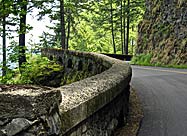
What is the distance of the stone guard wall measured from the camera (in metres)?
2.48

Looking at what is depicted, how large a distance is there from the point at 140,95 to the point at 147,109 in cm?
219

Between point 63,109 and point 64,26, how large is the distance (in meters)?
25.3

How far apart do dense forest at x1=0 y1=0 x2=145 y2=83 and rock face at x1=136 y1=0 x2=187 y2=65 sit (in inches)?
212

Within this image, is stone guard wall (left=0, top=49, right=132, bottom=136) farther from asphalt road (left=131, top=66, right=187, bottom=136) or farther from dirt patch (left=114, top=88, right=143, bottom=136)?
asphalt road (left=131, top=66, right=187, bottom=136)

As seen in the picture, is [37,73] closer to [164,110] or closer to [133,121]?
[164,110]

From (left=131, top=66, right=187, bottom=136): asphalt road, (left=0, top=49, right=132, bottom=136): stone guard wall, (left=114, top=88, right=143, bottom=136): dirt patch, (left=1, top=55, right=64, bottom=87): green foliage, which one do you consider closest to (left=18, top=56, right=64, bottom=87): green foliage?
(left=1, top=55, right=64, bottom=87): green foliage

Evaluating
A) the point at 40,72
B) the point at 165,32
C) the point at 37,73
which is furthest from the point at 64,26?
the point at 37,73

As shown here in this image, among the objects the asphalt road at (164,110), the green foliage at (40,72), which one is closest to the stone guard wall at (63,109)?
the asphalt road at (164,110)

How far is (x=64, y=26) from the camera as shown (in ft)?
91.8

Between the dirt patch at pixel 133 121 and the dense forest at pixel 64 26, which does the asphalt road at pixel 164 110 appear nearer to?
the dirt patch at pixel 133 121

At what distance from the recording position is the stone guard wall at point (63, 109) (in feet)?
8.13

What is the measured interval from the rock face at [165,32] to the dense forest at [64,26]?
5.38 meters

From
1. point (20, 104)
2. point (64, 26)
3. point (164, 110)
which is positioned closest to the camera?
point (20, 104)

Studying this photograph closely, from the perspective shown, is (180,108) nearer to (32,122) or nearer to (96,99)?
(96,99)
